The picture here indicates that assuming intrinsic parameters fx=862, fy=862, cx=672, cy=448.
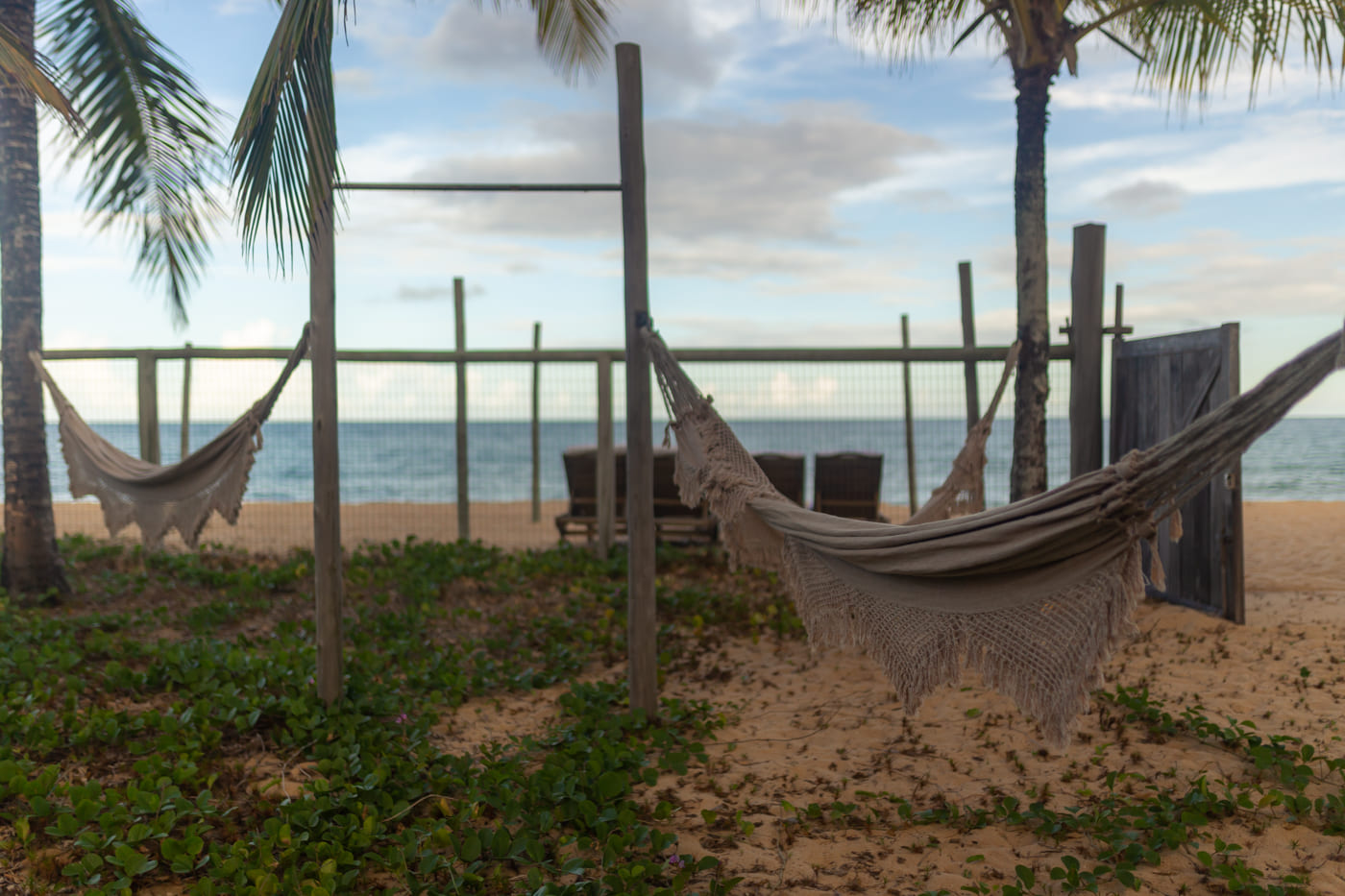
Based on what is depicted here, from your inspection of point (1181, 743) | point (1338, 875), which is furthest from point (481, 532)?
point (1338, 875)

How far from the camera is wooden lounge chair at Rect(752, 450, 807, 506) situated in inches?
226

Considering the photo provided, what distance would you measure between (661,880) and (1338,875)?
59.3 inches

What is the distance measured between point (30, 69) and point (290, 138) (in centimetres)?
192

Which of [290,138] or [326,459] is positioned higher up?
[290,138]

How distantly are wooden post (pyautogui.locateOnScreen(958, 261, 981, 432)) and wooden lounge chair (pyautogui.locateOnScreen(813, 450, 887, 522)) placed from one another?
2.30ft

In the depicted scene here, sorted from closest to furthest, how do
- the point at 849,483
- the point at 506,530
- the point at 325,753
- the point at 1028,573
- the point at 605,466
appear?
1. the point at 1028,573
2. the point at 325,753
3. the point at 605,466
4. the point at 849,483
5. the point at 506,530

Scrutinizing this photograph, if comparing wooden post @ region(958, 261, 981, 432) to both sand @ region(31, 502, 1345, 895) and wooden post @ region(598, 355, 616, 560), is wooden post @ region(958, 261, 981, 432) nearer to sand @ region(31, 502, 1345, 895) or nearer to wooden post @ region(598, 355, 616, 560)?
sand @ region(31, 502, 1345, 895)

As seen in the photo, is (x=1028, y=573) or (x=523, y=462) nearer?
(x=1028, y=573)

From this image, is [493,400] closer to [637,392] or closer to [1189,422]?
[637,392]

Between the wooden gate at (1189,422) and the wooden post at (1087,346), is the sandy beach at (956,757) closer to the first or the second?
the wooden gate at (1189,422)

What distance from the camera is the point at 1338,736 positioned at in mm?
2697

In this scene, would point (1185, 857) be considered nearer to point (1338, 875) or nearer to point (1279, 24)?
point (1338, 875)

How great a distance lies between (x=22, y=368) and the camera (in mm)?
4395


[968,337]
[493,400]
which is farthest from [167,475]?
[968,337]
